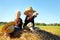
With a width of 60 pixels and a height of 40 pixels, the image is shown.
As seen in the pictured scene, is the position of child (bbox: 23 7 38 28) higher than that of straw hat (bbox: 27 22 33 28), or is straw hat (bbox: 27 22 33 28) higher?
child (bbox: 23 7 38 28)

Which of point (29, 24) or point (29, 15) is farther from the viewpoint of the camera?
point (29, 15)

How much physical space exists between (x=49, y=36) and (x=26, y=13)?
3.85 ft

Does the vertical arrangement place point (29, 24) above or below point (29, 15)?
below

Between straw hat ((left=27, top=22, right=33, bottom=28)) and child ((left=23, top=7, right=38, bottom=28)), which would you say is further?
child ((left=23, top=7, right=38, bottom=28))

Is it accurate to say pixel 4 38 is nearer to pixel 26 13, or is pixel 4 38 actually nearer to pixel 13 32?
pixel 13 32

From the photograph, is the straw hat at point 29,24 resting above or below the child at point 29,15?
below

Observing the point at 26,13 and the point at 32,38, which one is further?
the point at 26,13

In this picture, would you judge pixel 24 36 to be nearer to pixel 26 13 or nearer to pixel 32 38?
pixel 32 38

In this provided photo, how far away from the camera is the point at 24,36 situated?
29.4 feet

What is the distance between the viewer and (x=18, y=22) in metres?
9.37

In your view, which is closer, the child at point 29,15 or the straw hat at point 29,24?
the straw hat at point 29,24

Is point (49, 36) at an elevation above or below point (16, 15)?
below

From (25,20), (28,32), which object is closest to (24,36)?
(28,32)

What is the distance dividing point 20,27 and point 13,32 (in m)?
0.45
